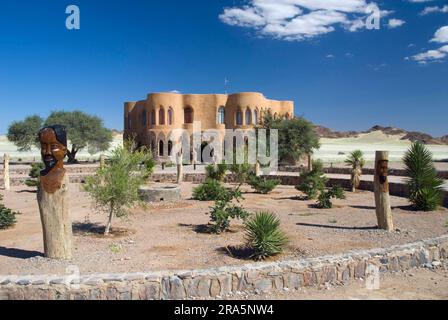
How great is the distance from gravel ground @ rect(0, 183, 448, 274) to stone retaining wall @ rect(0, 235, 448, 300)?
3.56ft

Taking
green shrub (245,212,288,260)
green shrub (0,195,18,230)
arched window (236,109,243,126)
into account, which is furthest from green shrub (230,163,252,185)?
arched window (236,109,243,126)

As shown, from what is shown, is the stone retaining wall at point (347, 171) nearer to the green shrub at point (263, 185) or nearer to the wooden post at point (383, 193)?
the green shrub at point (263, 185)

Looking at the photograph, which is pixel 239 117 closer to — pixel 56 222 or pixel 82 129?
pixel 82 129

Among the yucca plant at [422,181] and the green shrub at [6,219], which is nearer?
the green shrub at [6,219]

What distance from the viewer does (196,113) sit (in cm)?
4297

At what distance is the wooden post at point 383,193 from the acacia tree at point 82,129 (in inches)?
1541

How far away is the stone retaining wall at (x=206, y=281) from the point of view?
19.9 ft

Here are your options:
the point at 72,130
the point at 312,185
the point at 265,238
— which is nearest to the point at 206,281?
the point at 265,238

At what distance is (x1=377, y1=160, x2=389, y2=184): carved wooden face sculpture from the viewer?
1065cm

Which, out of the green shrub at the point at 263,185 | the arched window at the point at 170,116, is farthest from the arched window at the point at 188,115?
the green shrub at the point at 263,185

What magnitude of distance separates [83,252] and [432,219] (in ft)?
33.0

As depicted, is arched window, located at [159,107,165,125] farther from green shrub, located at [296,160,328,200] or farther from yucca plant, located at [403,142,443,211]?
yucca plant, located at [403,142,443,211]

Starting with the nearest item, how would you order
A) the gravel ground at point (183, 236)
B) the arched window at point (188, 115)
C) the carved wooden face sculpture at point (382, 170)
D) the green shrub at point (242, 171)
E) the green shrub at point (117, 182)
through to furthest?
the gravel ground at point (183, 236), the green shrub at point (117, 182), the carved wooden face sculpture at point (382, 170), the green shrub at point (242, 171), the arched window at point (188, 115)
